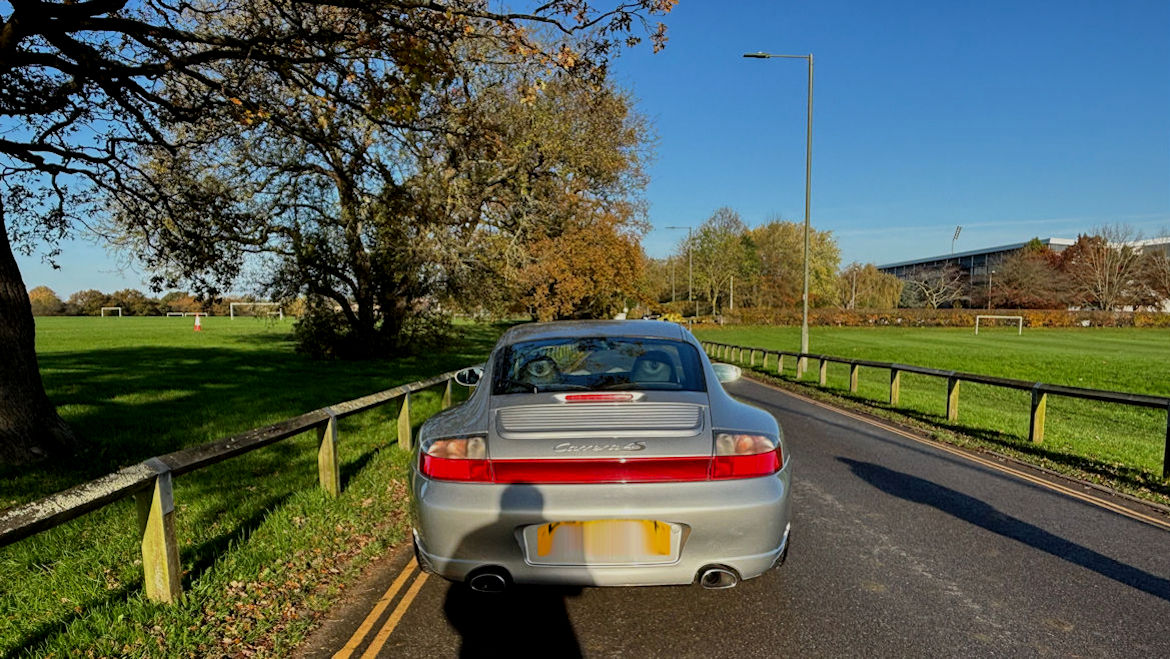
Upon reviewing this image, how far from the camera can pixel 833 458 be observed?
7305mm

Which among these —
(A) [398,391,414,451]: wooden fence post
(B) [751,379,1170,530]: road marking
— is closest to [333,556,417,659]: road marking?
(A) [398,391,414,451]: wooden fence post

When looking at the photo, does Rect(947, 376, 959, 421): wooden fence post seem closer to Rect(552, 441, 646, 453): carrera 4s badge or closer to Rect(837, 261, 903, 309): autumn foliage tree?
Rect(552, 441, 646, 453): carrera 4s badge

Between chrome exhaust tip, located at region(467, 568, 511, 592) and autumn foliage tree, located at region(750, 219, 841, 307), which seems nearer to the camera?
chrome exhaust tip, located at region(467, 568, 511, 592)

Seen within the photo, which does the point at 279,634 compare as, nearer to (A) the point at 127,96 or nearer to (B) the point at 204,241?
(A) the point at 127,96

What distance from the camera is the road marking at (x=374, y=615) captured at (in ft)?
9.91

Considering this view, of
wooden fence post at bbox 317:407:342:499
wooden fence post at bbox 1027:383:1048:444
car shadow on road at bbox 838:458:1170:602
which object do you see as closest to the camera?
car shadow on road at bbox 838:458:1170:602

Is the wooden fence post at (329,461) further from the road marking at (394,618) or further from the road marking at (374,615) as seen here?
the road marking at (394,618)

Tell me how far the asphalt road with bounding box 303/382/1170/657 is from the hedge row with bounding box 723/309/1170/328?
55.6 metres

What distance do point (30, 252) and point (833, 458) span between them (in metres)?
11.6

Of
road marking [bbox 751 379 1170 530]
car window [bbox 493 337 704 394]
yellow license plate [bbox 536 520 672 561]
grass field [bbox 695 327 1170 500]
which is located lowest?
grass field [bbox 695 327 1170 500]

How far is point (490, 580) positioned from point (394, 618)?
768mm

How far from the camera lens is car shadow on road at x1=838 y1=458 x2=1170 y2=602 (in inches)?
150

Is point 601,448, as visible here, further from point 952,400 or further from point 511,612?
point 952,400

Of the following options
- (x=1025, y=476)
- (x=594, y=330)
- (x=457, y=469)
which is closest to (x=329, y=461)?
(x=594, y=330)
